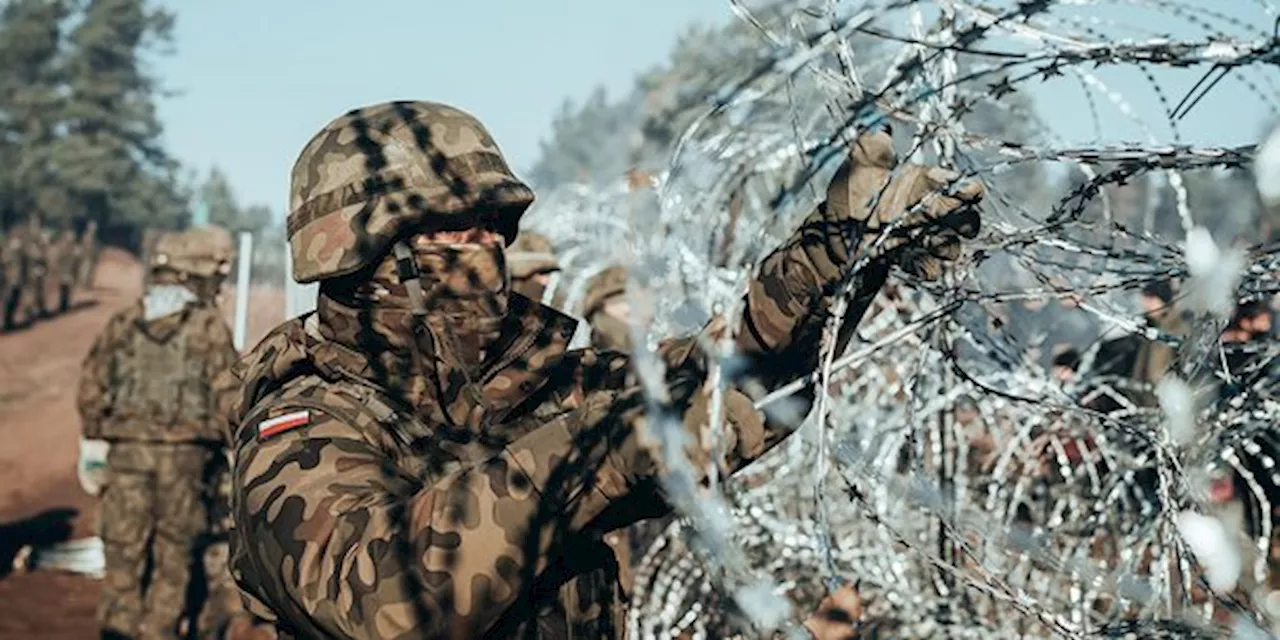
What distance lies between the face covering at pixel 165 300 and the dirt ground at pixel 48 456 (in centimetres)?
212

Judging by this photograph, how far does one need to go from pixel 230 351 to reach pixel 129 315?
616 millimetres

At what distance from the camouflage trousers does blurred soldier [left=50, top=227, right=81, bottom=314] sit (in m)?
26.2

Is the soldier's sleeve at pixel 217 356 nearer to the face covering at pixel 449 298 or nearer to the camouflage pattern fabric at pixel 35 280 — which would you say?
the face covering at pixel 449 298

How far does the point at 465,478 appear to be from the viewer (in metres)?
1.87

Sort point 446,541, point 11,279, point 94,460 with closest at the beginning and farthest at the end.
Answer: point 446,541 < point 94,460 < point 11,279

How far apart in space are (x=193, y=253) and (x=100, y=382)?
849mm

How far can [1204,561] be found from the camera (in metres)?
2.15

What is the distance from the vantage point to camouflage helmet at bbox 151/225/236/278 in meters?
7.69

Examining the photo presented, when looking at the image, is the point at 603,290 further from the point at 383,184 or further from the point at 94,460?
the point at 383,184

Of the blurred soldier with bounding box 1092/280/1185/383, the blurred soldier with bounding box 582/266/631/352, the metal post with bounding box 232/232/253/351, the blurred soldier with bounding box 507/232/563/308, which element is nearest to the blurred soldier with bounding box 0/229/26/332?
the metal post with bounding box 232/232/253/351

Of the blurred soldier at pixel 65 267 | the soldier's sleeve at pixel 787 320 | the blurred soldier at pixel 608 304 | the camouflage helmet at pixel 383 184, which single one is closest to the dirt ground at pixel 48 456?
the blurred soldier at pixel 65 267

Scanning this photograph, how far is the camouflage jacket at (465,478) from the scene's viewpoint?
183cm

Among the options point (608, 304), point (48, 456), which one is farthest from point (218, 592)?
point (48, 456)

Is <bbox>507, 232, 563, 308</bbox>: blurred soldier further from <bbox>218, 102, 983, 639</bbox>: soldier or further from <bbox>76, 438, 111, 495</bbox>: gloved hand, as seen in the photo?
<bbox>218, 102, 983, 639</bbox>: soldier
